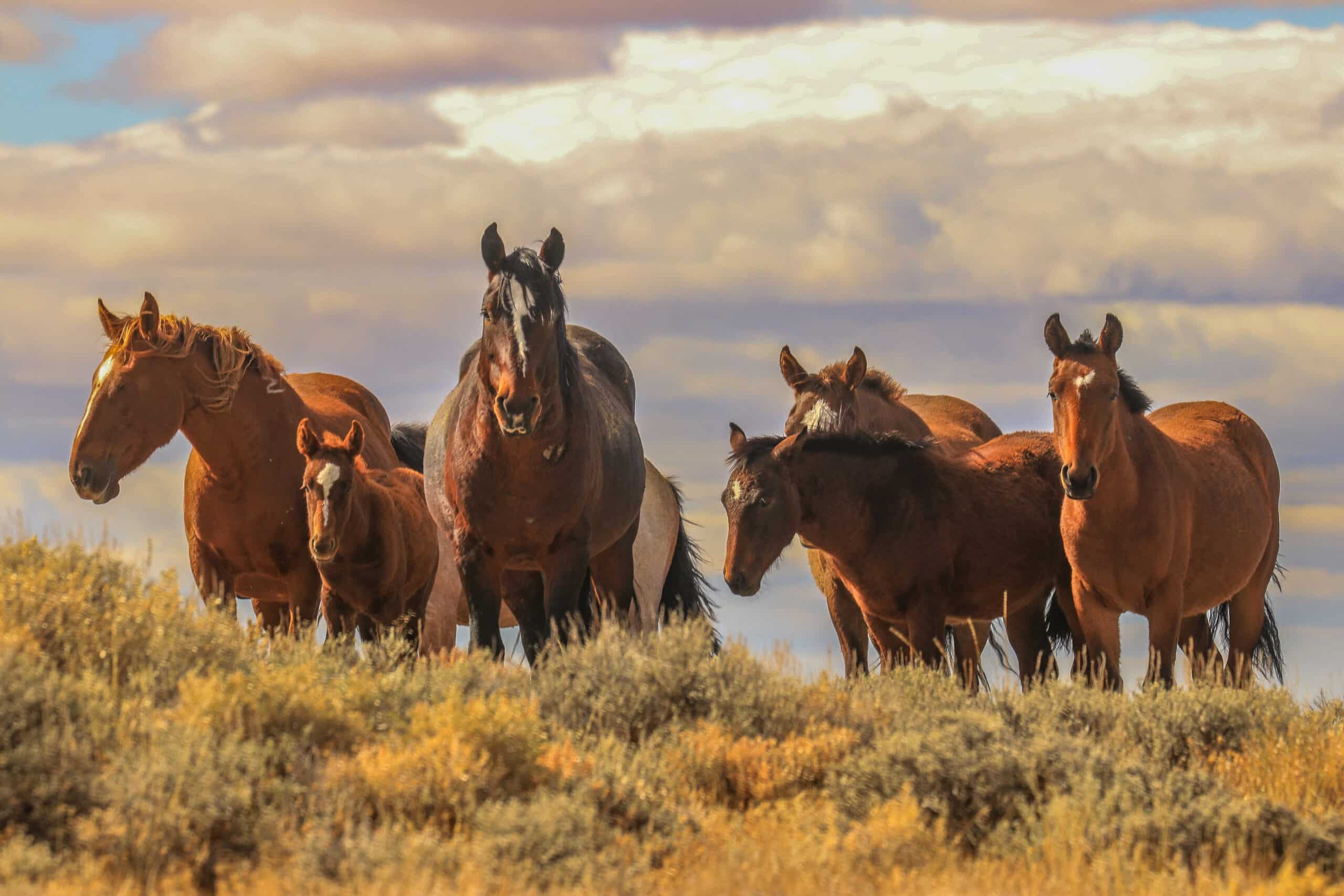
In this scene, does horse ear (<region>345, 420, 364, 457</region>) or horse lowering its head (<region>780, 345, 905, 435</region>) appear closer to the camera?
horse ear (<region>345, 420, 364, 457</region>)

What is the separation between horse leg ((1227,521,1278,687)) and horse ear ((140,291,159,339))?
325 inches

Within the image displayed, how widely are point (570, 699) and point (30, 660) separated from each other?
259 cm

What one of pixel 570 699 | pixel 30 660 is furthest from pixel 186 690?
pixel 570 699

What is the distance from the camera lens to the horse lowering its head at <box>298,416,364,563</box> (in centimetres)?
1065

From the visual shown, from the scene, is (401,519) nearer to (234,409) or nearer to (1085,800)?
(234,409)

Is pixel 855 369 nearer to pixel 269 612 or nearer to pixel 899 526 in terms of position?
pixel 899 526

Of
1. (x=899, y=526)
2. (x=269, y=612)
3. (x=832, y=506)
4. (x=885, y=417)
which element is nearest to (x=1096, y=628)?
(x=899, y=526)

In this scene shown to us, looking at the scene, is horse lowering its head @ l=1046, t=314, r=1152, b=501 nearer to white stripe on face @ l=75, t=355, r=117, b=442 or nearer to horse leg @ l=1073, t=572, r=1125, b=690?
horse leg @ l=1073, t=572, r=1125, b=690

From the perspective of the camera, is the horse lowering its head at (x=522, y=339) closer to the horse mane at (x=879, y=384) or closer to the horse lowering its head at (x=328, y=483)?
the horse lowering its head at (x=328, y=483)

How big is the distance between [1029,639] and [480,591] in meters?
4.12

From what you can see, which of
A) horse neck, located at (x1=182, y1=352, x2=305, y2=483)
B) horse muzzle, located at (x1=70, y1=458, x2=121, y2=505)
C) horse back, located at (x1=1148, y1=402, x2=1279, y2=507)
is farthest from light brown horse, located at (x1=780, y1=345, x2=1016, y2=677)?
horse muzzle, located at (x1=70, y1=458, x2=121, y2=505)

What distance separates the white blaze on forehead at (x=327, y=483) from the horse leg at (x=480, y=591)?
0.82m

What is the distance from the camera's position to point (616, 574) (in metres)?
12.6

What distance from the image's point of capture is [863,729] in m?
9.00
